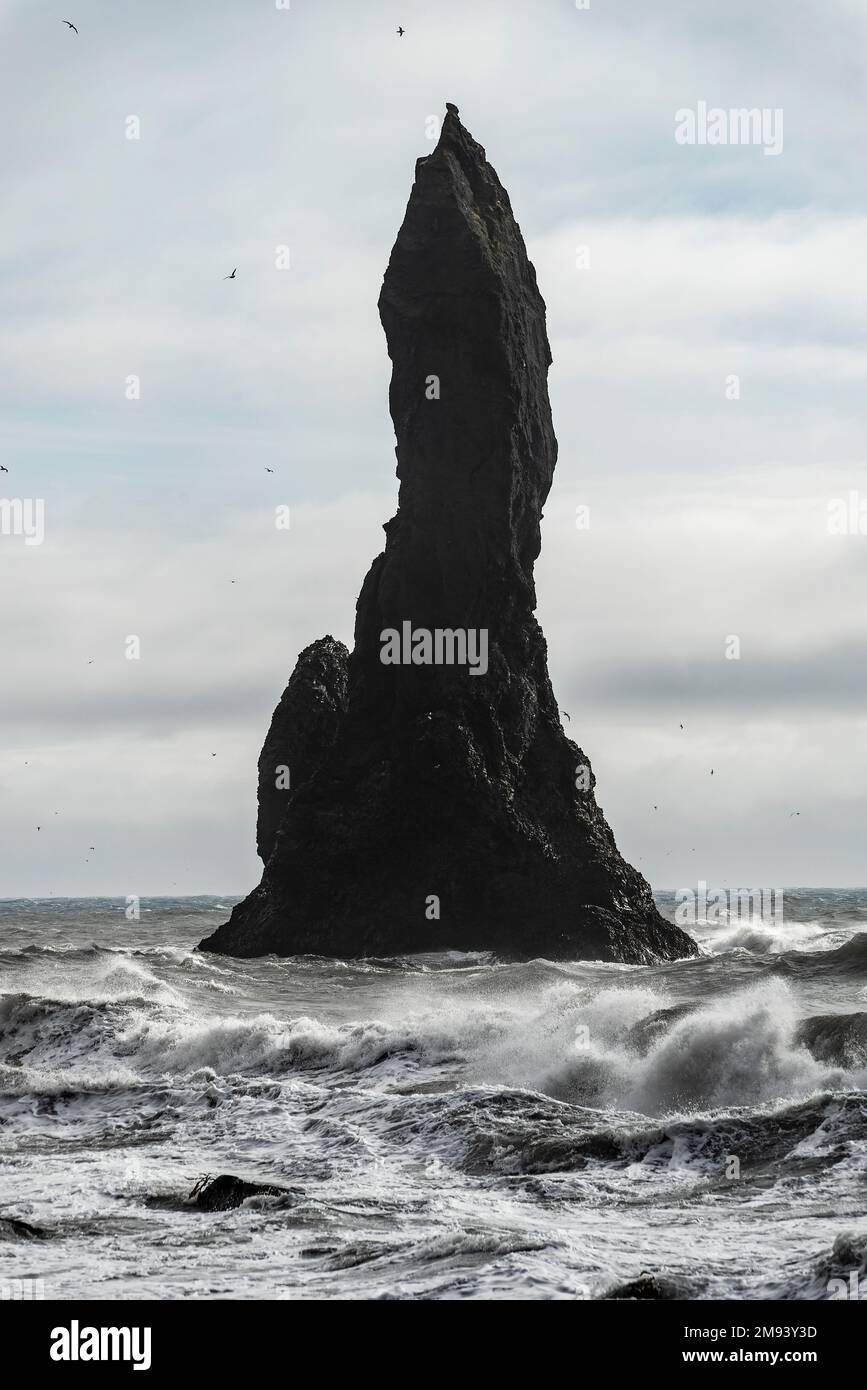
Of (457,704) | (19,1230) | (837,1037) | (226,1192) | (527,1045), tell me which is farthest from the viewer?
(457,704)

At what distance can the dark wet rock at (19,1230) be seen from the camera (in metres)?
11.1

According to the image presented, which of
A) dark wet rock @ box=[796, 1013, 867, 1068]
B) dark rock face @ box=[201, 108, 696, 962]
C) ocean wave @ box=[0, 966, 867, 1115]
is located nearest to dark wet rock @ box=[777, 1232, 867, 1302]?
ocean wave @ box=[0, 966, 867, 1115]

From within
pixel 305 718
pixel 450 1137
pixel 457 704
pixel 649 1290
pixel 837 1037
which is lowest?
pixel 450 1137

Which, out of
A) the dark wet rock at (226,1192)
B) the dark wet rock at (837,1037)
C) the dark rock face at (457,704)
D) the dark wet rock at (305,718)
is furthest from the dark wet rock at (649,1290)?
the dark wet rock at (305,718)

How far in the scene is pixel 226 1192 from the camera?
12242 mm

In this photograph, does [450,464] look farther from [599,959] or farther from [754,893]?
[754,893]

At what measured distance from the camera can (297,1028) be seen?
69.7 ft

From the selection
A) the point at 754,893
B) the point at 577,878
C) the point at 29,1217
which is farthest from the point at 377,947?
the point at 754,893

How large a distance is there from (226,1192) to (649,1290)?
4683 millimetres

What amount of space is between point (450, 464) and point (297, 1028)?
25324 mm

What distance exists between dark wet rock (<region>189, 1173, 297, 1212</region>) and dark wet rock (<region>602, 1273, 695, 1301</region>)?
421cm

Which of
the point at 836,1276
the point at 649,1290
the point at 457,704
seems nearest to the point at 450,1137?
the point at 649,1290

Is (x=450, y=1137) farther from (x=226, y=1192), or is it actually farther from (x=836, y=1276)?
(x=836, y=1276)

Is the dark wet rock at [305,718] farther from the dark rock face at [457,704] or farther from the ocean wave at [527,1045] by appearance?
the ocean wave at [527,1045]
